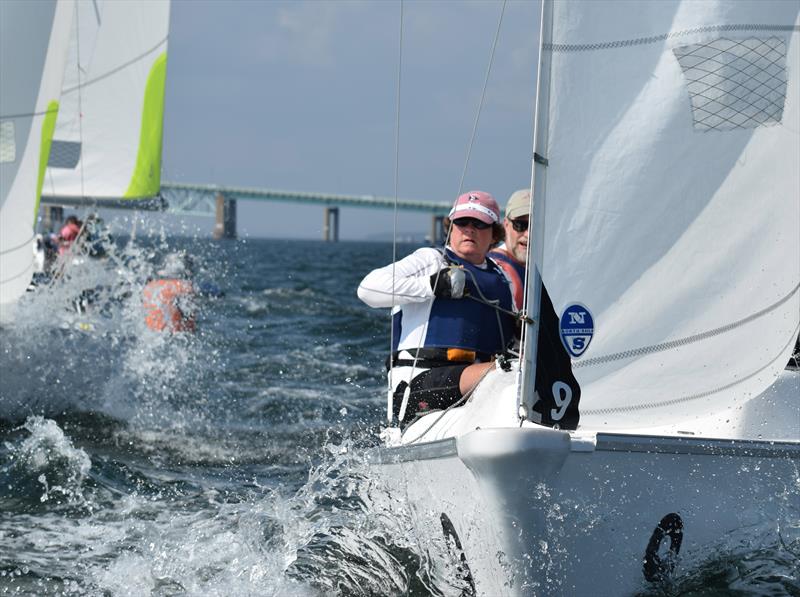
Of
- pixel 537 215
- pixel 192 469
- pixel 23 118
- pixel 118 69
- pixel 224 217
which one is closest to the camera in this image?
pixel 537 215

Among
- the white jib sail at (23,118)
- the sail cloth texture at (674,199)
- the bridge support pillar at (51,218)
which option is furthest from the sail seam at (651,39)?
the bridge support pillar at (51,218)

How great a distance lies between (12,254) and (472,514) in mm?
6054

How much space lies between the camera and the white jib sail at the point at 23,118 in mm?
8547

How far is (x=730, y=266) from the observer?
340 centimetres

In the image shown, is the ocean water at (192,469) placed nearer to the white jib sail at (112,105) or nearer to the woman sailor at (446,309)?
the woman sailor at (446,309)

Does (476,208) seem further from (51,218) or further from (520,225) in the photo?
(51,218)

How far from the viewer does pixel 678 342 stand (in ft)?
11.2

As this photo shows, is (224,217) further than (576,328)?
Yes

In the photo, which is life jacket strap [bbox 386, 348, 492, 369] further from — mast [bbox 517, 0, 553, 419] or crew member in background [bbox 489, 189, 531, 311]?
mast [bbox 517, 0, 553, 419]

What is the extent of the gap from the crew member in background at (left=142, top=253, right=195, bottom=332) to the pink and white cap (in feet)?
19.7

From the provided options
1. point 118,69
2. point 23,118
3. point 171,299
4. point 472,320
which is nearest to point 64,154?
point 118,69

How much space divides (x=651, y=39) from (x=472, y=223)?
Answer: 1.33 meters

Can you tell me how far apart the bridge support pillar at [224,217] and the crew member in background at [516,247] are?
58053 mm

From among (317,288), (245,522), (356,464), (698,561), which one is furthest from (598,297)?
(317,288)
